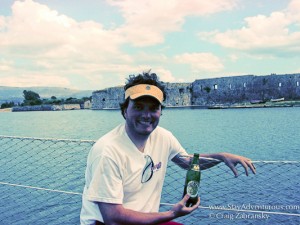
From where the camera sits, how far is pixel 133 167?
1.77 metres

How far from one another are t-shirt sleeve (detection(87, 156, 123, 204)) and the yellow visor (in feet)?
1.21

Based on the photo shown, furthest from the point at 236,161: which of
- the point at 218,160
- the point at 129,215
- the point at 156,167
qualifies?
the point at 129,215

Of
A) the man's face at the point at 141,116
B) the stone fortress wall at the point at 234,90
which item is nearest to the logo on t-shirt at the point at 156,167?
the man's face at the point at 141,116

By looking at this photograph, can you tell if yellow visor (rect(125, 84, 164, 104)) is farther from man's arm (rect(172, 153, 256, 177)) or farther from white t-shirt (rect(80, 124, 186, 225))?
man's arm (rect(172, 153, 256, 177))

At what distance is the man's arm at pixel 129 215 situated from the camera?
1646mm

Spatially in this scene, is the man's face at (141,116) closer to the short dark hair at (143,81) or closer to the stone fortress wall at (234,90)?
the short dark hair at (143,81)

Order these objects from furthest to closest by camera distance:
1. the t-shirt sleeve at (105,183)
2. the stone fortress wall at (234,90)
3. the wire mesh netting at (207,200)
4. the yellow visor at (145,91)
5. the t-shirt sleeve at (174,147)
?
1. the stone fortress wall at (234,90)
2. the wire mesh netting at (207,200)
3. the t-shirt sleeve at (174,147)
4. the yellow visor at (145,91)
5. the t-shirt sleeve at (105,183)

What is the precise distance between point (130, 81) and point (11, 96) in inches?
7751

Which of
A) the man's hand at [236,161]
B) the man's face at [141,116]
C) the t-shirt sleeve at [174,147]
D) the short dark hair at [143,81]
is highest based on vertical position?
the short dark hair at [143,81]

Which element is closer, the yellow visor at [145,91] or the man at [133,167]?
the man at [133,167]

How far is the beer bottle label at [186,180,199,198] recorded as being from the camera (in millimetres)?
1832

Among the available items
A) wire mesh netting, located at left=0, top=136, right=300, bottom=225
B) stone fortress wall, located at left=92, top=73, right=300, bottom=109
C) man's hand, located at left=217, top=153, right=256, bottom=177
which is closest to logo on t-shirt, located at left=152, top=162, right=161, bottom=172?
man's hand, located at left=217, top=153, right=256, bottom=177

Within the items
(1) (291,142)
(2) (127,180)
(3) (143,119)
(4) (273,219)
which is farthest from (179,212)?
(1) (291,142)

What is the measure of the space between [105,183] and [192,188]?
48 centimetres
